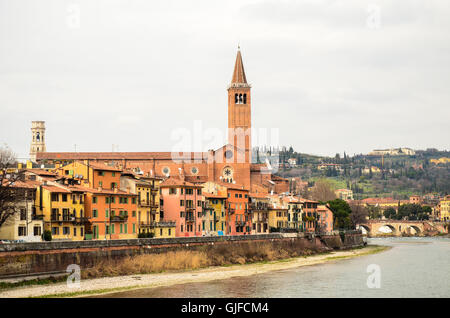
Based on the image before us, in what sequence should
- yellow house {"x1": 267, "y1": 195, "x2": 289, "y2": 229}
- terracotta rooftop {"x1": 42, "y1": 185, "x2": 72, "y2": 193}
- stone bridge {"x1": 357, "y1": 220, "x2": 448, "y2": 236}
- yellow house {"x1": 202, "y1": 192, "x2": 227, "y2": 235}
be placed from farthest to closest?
1. stone bridge {"x1": 357, "y1": 220, "x2": 448, "y2": 236}
2. yellow house {"x1": 267, "y1": 195, "x2": 289, "y2": 229}
3. yellow house {"x1": 202, "y1": 192, "x2": 227, "y2": 235}
4. terracotta rooftop {"x1": 42, "y1": 185, "x2": 72, "y2": 193}

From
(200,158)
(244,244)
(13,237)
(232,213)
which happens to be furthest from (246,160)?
(13,237)

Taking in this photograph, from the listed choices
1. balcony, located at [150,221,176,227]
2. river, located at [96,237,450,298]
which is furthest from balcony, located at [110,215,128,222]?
river, located at [96,237,450,298]

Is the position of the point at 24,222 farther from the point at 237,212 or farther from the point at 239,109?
the point at 239,109

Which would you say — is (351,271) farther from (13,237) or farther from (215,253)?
(13,237)

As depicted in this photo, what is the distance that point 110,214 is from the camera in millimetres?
69125

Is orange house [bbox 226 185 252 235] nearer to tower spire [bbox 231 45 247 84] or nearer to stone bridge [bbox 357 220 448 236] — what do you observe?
tower spire [bbox 231 45 247 84]

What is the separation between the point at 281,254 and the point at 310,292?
32.3 meters

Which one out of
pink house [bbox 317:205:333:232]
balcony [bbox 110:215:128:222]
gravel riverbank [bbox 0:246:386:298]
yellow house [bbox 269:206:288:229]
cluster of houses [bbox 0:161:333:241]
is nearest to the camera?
gravel riverbank [bbox 0:246:386:298]

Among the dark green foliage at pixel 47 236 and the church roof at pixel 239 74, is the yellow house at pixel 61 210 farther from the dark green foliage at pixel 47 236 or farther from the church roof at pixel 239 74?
the church roof at pixel 239 74

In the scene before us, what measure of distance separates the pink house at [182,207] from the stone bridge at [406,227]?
4700 inches

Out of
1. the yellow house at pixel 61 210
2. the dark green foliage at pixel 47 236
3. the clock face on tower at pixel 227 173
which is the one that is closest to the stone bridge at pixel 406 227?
the clock face on tower at pixel 227 173

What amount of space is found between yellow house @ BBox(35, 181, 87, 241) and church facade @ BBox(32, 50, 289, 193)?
52842 mm

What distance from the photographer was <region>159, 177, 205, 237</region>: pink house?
3187 inches

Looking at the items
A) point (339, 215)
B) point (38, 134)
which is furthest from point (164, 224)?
point (38, 134)
